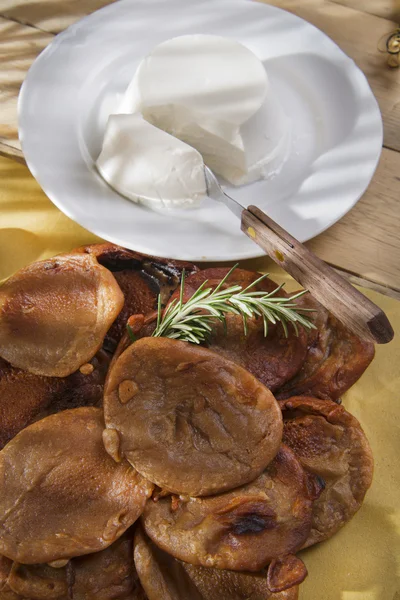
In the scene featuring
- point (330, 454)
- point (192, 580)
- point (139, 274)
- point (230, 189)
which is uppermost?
point (230, 189)

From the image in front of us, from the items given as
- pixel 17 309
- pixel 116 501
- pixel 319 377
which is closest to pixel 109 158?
pixel 17 309

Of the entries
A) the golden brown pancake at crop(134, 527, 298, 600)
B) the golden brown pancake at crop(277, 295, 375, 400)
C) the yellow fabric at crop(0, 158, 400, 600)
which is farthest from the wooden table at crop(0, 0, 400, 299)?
the golden brown pancake at crop(134, 527, 298, 600)

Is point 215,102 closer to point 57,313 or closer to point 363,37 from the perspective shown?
point 57,313

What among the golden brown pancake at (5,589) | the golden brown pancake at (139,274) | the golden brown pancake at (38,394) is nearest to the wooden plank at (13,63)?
the golden brown pancake at (139,274)

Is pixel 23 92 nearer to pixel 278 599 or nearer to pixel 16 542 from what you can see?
pixel 16 542

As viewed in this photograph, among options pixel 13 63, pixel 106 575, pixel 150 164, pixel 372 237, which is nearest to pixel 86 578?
pixel 106 575

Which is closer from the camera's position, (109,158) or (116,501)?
(116,501)
